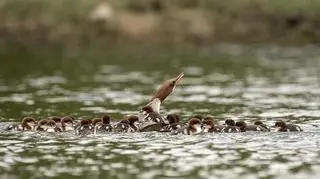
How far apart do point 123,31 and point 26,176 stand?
34675 millimetres

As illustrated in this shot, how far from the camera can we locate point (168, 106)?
27.6 m

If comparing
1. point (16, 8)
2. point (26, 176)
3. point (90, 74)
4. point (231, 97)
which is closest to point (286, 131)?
point (26, 176)

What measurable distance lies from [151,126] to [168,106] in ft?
22.9

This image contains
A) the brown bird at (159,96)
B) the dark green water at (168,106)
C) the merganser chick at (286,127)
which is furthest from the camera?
the brown bird at (159,96)

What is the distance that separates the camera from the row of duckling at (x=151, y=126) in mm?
20359

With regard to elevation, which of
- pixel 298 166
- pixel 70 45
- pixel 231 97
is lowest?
pixel 298 166

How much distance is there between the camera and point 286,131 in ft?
66.8

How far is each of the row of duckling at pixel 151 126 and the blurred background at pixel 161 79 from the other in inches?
10.8

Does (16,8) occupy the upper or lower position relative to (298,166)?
upper

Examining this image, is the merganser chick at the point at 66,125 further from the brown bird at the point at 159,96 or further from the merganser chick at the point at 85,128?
the brown bird at the point at 159,96

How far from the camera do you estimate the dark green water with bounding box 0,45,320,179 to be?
57.8 feet

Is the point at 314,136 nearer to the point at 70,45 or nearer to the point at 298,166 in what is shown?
the point at 298,166

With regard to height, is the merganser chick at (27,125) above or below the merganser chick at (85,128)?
above

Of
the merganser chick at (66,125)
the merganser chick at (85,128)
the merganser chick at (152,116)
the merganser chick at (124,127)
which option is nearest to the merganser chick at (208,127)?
the merganser chick at (152,116)
